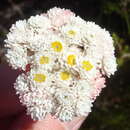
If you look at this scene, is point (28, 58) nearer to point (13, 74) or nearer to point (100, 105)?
point (13, 74)

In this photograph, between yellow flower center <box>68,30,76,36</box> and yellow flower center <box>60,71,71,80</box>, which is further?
yellow flower center <box>68,30,76,36</box>

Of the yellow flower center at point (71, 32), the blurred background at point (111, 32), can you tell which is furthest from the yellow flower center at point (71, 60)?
the blurred background at point (111, 32)

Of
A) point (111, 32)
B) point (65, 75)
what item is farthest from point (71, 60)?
point (111, 32)

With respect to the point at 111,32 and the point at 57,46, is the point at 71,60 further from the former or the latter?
the point at 111,32

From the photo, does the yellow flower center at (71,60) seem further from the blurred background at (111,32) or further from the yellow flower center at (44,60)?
the blurred background at (111,32)

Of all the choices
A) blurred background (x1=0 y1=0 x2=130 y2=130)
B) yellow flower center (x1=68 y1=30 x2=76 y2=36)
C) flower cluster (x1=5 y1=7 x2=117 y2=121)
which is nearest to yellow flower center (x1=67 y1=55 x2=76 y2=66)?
flower cluster (x1=5 y1=7 x2=117 y2=121)

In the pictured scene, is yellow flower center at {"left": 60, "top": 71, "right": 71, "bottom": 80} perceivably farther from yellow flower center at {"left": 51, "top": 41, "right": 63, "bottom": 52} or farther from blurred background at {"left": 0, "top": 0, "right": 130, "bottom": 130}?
blurred background at {"left": 0, "top": 0, "right": 130, "bottom": 130}
